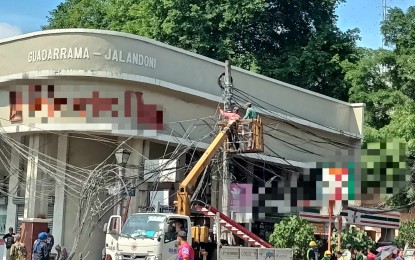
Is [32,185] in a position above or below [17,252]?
above

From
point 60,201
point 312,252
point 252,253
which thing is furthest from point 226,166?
point 60,201

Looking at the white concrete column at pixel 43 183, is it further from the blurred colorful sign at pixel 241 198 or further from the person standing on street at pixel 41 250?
the person standing on street at pixel 41 250

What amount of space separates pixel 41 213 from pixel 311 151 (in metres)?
12.1

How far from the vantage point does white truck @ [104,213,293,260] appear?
16.3 metres

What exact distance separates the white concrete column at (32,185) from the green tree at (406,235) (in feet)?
52.1

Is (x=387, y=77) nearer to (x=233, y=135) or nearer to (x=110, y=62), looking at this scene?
(x=233, y=135)

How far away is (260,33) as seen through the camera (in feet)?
133

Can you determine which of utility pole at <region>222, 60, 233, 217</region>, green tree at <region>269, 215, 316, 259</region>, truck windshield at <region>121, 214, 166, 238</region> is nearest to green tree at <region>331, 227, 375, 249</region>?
green tree at <region>269, 215, 316, 259</region>

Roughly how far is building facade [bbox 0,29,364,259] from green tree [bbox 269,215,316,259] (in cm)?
141

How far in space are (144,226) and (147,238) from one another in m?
0.42

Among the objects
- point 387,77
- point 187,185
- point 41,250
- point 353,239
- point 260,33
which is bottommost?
point 41,250

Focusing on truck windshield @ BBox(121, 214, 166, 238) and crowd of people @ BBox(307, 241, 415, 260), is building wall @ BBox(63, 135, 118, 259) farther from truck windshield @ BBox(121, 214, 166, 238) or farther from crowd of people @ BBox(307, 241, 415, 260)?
truck windshield @ BBox(121, 214, 166, 238)

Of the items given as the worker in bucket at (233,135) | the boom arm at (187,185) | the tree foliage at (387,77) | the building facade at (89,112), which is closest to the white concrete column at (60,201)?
the building facade at (89,112)

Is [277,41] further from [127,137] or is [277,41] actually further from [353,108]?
[127,137]
